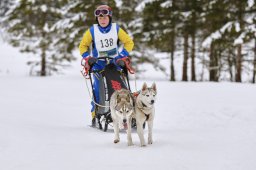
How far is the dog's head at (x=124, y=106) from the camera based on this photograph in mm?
5817

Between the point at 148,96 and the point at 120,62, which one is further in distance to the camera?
the point at 120,62

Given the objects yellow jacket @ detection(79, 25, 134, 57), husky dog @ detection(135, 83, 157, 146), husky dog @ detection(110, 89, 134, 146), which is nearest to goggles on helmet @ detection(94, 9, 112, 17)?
yellow jacket @ detection(79, 25, 134, 57)

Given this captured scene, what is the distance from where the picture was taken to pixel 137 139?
22.6 ft

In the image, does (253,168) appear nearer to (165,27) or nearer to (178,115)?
(178,115)

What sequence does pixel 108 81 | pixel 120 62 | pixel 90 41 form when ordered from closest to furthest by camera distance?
pixel 120 62, pixel 108 81, pixel 90 41

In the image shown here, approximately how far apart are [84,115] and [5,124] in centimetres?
341

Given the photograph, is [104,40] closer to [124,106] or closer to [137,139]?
[137,139]

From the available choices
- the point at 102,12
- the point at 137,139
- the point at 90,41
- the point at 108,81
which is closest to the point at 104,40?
the point at 90,41

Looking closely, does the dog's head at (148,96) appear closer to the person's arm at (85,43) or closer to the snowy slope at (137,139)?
the snowy slope at (137,139)

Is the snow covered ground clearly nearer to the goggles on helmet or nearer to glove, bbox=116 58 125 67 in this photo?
glove, bbox=116 58 125 67

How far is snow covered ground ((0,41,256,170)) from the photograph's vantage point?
4.93 m

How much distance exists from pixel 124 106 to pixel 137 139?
49.1 inches

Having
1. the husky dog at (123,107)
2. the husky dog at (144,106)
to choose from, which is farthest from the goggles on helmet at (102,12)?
the husky dog at (144,106)

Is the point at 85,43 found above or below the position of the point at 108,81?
above
